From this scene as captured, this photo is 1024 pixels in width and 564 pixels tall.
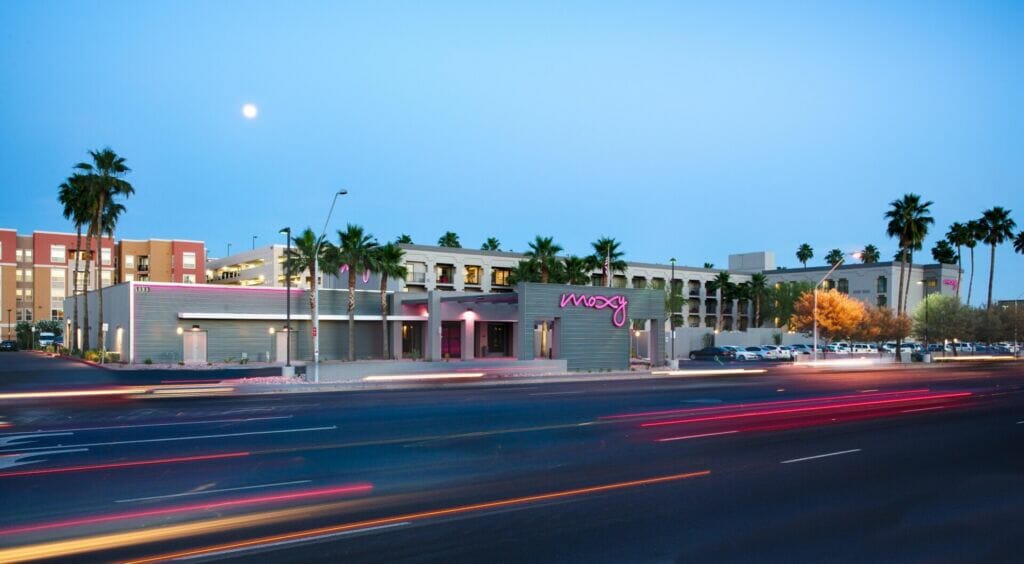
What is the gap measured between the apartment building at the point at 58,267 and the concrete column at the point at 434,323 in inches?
2557

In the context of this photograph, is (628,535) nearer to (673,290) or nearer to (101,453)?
(101,453)

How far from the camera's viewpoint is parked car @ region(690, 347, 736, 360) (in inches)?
2868

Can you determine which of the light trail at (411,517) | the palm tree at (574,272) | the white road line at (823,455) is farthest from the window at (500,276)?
the light trail at (411,517)

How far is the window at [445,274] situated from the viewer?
7675 centimetres

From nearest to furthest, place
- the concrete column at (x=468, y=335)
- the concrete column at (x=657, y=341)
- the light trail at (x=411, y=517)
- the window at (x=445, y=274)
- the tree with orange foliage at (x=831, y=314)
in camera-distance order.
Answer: the light trail at (x=411, y=517), the concrete column at (x=657, y=341), the concrete column at (x=468, y=335), the tree with orange foliage at (x=831, y=314), the window at (x=445, y=274)

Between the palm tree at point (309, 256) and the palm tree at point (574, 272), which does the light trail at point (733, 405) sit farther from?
the palm tree at point (574, 272)

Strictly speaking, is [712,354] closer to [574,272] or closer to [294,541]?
[574,272]

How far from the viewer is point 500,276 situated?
81.4m

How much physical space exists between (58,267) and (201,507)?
12271cm

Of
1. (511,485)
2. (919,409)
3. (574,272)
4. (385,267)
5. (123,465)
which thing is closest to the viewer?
(511,485)

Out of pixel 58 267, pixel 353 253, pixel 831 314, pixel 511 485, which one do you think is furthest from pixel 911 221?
pixel 58 267

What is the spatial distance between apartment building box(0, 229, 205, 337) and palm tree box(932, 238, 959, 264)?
110 metres

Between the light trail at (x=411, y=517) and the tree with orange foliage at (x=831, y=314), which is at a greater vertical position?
the tree with orange foliage at (x=831, y=314)

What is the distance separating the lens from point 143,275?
114 meters
